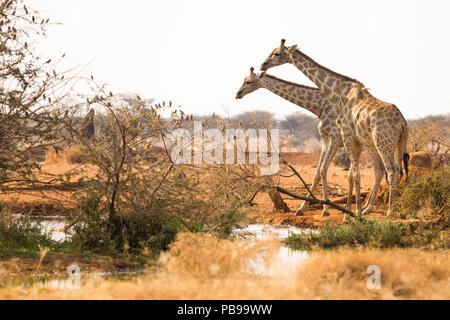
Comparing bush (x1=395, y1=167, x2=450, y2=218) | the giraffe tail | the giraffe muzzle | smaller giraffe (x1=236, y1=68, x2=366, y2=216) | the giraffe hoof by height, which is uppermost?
the giraffe muzzle

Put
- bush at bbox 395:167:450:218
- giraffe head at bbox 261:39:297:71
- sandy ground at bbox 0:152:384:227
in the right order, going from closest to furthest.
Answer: sandy ground at bbox 0:152:384:227 < bush at bbox 395:167:450:218 < giraffe head at bbox 261:39:297:71

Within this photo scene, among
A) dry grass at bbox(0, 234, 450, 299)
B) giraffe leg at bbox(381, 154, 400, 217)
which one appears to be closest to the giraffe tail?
giraffe leg at bbox(381, 154, 400, 217)

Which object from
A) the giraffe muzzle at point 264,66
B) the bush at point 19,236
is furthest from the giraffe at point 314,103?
the bush at point 19,236

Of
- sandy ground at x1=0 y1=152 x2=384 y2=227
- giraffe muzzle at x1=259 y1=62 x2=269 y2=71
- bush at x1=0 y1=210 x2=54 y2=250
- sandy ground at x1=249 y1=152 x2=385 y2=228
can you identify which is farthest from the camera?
giraffe muzzle at x1=259 y1=62 x2=269 y2=71

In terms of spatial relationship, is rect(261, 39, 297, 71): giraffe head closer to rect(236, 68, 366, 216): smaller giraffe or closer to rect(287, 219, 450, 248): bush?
rect(236, 68, 366, 216): smaller giraffe

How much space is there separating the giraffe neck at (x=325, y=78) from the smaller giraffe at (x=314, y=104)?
0.29m

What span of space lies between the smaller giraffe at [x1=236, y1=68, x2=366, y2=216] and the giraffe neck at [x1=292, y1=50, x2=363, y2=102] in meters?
0.29

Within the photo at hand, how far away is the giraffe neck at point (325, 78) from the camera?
35.3 feet

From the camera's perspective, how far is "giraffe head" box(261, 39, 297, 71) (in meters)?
11.2

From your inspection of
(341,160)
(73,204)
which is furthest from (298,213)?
(341,160)

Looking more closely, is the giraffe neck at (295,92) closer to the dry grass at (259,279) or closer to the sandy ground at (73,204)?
the sandy ground at (73,204)

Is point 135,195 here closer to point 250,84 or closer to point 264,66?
point 250,84

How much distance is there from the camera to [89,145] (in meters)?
7.41

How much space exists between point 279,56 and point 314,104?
116 cm
